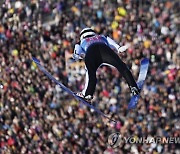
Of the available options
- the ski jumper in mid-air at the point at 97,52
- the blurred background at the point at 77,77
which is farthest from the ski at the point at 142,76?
the blurred background at the point at 77,77

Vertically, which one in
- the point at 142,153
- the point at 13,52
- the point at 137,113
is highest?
the point at 13,52

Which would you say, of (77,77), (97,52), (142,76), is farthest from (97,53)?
(77,77)

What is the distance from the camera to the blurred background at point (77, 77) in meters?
12.7

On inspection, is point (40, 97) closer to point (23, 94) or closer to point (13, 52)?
point (23, 94)

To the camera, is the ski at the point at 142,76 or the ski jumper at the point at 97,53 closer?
the ski jumper at the point at 97,53

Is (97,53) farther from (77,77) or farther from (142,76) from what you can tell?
(77,77)

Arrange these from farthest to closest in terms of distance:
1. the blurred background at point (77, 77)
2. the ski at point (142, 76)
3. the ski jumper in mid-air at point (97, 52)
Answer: the blurred background at point (77, 77) < the ski at point (142, 76) < the ski jumper in mid-air at point (97, 52)

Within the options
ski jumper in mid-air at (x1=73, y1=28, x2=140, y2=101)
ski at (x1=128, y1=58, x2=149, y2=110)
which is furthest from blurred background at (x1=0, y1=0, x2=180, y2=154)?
ski jumper in mid-air at (x1=73, y1=28, x2=140, y2=101)

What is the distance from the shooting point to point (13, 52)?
14656mm

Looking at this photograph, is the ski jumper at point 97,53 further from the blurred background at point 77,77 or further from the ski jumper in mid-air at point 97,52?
the blurred background at point 77,77

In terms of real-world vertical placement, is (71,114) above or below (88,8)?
below

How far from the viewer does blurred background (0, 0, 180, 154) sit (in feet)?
41.8

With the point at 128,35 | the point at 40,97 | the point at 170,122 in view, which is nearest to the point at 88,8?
the point at 128,35

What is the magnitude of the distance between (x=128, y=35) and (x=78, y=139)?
245cm
